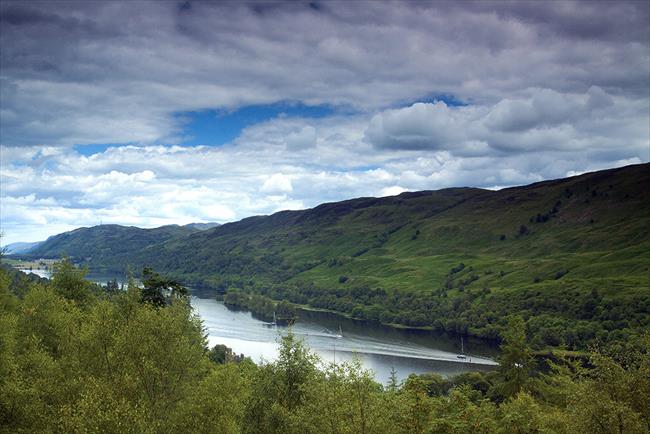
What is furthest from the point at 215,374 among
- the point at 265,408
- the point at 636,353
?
the point at 636,353

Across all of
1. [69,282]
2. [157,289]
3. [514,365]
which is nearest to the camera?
[69,282]

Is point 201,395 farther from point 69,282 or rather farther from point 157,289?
point 69,282

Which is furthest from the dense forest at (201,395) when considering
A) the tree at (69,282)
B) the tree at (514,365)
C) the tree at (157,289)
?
the tree at (514,365)

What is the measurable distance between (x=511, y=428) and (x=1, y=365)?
4228 cm

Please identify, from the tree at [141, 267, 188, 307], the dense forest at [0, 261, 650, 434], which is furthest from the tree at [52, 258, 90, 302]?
the dense forest at [0, 261, 650, 434]

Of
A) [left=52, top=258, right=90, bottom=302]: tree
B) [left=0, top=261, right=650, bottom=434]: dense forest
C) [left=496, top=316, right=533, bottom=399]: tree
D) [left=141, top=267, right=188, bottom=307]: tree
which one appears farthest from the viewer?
[left=141, top=267, right=188, bottom=307]: tree

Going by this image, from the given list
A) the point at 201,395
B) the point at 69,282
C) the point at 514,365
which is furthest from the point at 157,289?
the point at 514,365

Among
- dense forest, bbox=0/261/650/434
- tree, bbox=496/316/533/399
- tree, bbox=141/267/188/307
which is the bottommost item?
tree, bbox=496/316/533/399

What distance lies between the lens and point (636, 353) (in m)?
39.3

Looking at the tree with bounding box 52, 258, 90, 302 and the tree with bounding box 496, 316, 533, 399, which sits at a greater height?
the tree with bounding box 52, 258, 90, 302

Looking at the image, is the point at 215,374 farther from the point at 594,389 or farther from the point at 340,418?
the point at 594,389

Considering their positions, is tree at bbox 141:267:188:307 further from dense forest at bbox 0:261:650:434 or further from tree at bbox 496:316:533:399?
tree at bbox 496:316:533:399

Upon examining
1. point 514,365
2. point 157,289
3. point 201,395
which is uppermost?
point 157,289

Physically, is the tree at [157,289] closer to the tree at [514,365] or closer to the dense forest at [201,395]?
the dense forest at [201,395]
